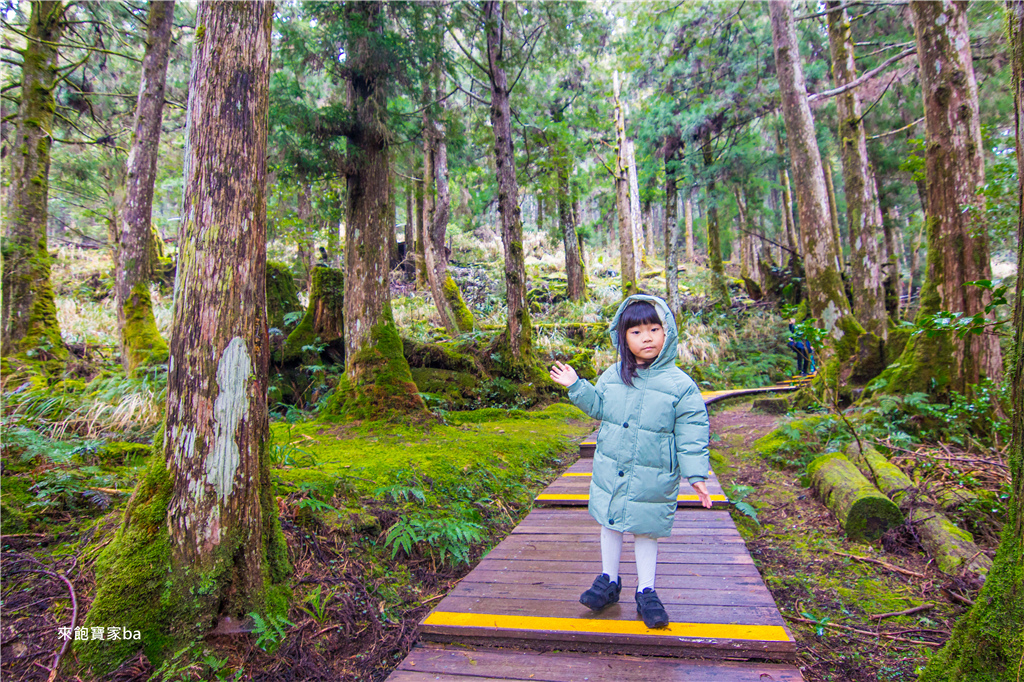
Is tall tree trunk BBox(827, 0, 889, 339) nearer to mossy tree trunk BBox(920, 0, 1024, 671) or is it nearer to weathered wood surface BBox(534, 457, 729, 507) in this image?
weathered wood surface BBox(534, 457, 729, 507)

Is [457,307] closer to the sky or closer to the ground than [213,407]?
closer to the sky

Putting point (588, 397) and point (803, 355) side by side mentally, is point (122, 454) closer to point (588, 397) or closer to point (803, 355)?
point (588, 397)

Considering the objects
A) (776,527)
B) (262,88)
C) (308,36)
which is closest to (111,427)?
(262,88)

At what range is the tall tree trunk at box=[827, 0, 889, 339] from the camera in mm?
10359

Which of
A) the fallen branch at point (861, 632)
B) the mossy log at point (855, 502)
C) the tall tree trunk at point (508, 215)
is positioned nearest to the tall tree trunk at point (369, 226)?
the tall tree trunk at point (508, 215)

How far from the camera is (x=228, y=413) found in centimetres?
273

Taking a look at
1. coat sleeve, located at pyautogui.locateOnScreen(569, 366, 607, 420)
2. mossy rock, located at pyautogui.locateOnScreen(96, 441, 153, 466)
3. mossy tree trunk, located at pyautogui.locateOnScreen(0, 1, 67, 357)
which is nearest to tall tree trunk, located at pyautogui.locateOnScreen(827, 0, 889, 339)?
coat sleeve, located at pyautogui.locateOnScreen(569, 366, 607, 420)

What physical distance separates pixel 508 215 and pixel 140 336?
257 inches

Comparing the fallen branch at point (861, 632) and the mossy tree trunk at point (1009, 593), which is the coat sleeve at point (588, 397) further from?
the fallen branch at point (861, 632)

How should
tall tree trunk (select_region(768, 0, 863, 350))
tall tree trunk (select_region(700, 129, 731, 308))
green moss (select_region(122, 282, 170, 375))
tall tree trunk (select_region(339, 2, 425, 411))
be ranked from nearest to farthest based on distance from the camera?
tall tree trunk (select_region(339, 2, 425, 411)) < green moss (select_region(122, 282, 170, 375)) < tall tree trunk (select_region(768, 0, 863, 350)) < tall tree trunk (select_region(700, 129, 731, 308))

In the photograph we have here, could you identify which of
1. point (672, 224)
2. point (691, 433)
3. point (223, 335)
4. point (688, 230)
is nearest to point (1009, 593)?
point (691, 433)

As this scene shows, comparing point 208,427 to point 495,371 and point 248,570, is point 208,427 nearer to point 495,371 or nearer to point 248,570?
point 248,570

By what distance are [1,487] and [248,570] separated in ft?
7.82

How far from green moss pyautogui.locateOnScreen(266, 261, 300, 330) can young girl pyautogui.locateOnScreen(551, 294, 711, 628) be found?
27.6 feet
